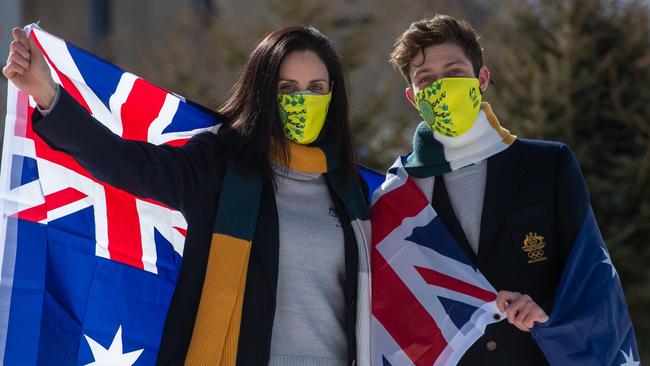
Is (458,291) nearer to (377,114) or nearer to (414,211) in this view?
(414,211)

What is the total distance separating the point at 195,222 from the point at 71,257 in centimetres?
62

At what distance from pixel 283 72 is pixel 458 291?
101cm

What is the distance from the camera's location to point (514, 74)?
8695 mm

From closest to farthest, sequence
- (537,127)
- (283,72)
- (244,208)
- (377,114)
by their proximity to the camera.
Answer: (244,208), (283,72), (537,127), (377,114)

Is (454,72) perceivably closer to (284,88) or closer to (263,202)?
(284,88)

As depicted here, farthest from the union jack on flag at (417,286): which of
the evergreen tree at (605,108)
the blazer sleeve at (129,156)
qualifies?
the evergreen tree at (605,108)

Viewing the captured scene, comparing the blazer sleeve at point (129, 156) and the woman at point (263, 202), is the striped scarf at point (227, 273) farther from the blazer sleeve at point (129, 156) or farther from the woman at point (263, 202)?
the blazer sleeve at point (129, 156)

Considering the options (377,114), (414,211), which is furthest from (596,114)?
(414,211)

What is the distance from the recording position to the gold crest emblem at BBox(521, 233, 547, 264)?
3.25m

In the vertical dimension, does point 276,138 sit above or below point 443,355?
above

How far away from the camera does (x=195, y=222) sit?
3.15 m

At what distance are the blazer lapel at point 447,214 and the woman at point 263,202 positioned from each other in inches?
11.2

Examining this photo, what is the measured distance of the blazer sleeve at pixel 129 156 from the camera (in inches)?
107

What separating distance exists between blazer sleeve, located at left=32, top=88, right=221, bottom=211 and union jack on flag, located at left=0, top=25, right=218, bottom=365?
0.44 metres
